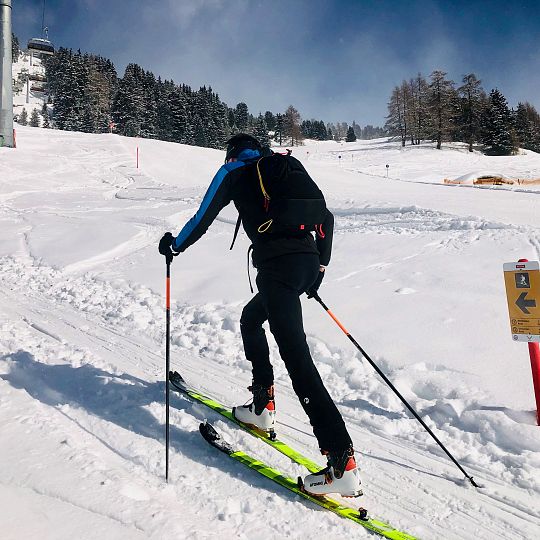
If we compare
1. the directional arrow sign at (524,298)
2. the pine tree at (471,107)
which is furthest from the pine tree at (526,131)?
the directional arrow sign at (524,298)


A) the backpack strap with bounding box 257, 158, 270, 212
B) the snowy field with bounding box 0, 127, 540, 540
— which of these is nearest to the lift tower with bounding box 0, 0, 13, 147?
the snowy field with bounding box 0, 127, 540, 540

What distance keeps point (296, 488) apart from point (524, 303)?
8.11ft

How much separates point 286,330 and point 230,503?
109 cm

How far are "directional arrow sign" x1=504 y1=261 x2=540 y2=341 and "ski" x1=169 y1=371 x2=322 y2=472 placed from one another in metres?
2.10

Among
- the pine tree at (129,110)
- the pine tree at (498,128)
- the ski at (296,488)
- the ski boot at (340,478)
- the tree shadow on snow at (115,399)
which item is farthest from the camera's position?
the pine tree at (129,110)

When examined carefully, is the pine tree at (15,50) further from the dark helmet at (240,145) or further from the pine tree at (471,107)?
the dark helmet at (240,145)

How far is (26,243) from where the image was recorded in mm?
10070

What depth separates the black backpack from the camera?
2547 millimetres

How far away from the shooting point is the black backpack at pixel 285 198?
8.36 feet

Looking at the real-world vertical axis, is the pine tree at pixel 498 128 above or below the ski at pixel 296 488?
above

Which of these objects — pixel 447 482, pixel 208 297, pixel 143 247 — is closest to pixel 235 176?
pixel 447 482

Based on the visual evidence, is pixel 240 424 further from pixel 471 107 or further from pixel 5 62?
pixel 471 107

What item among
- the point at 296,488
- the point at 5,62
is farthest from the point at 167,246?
the point at 5,62

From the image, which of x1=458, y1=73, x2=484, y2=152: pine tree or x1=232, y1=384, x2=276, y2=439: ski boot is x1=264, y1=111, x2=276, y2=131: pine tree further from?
x1=232, y1=384, x2=276, y2=439: ski boot
